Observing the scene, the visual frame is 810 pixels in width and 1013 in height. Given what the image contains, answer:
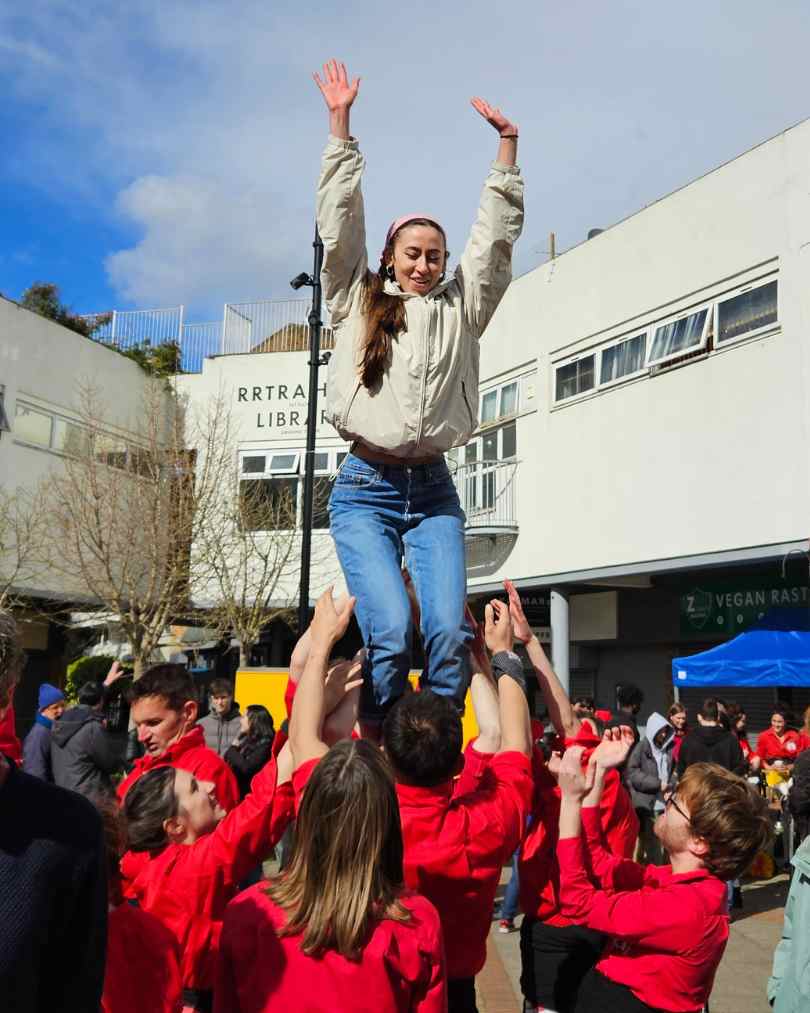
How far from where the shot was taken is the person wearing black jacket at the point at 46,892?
1859mm

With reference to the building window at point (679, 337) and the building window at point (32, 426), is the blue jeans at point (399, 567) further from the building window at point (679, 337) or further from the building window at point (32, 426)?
the building window at point (32, 426)

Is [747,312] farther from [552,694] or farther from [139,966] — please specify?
[139,966]

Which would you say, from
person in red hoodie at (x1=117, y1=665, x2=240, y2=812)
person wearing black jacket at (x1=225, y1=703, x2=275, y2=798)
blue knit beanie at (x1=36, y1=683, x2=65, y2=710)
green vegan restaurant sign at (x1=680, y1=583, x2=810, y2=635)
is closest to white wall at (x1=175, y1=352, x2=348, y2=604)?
green vegan restaurant sign at (x1=680, y1=583, x2=810, y2=635)

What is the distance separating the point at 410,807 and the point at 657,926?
3.77ft

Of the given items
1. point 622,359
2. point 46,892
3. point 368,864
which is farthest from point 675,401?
point 46,892

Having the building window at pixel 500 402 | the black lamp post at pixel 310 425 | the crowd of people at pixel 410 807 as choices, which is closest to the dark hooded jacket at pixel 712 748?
the black lamp post at pixel 310 425

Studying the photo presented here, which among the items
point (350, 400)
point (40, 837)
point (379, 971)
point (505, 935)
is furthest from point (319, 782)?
point (505, 935)

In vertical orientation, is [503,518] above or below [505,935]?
above

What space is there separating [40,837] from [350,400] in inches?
78.3

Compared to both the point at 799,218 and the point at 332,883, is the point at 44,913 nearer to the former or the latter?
the point at 332,883

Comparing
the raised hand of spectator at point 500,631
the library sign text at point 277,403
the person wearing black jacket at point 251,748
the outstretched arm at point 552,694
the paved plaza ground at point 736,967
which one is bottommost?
the paved plaza ground at point 736,967

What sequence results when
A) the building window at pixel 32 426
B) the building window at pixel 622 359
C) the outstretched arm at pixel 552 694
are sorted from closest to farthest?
1. the outstretched arm at pixel 552 694
2. the building window at pixel 622 359
3. the building window at pixel 32 426

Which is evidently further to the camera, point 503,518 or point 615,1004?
point 503,518

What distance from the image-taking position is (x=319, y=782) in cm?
259
